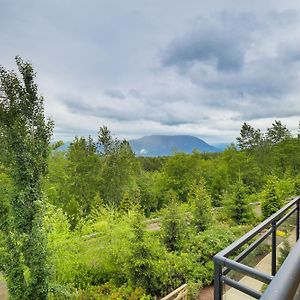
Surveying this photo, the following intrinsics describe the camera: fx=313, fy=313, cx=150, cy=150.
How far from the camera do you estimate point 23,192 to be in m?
11.6

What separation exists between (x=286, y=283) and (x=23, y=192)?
1188cm

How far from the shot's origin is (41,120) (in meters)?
12.5

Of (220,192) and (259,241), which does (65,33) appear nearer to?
(259,241)

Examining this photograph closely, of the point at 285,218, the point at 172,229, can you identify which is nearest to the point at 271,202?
the point at 172,229

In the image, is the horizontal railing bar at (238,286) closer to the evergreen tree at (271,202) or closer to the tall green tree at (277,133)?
the evergreen tree at (271,202)

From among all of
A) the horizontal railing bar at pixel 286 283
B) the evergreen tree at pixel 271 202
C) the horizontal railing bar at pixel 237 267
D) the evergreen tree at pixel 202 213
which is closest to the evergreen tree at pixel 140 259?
the evergreen tree at pixel 202 213

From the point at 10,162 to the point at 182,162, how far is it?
23.4 metres

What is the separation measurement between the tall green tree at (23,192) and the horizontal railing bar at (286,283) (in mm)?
11728

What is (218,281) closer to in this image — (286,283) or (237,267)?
(237,267)

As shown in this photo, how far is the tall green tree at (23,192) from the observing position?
38.3 feet

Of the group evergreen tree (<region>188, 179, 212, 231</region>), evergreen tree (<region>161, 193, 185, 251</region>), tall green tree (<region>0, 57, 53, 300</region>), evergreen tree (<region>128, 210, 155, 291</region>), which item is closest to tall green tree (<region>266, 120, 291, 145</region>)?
evergreen tree (<region>188, 179, 212, 231</region>)

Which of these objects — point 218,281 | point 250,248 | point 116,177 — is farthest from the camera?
point 116,177

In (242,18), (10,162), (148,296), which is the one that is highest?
(242,18)

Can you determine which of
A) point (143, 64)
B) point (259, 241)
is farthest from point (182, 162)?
point (259, 241)
